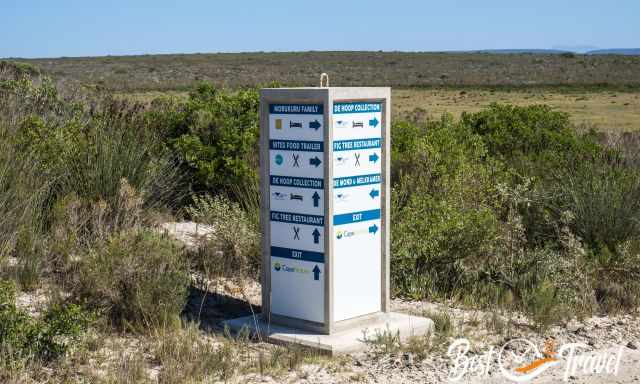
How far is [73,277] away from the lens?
785cm

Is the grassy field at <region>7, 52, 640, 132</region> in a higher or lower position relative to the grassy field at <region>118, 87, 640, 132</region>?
higher

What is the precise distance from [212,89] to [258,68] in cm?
9200

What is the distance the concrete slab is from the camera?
6840 mm

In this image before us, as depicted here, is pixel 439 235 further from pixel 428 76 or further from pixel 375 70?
pixel 375 70

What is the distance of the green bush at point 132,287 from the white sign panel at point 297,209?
31.3 inches

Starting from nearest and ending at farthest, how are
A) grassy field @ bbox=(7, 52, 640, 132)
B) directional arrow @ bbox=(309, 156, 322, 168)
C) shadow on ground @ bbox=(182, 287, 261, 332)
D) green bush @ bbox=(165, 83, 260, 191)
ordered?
directional arrow @ bbox=(309, 156, 322, 168), shadow on ground @ bbox=(182, 287, 261, 332), green bush @ bbox=(165, 83, 260, 191), grassy field @ bbox=(7, 52, 640, 132)

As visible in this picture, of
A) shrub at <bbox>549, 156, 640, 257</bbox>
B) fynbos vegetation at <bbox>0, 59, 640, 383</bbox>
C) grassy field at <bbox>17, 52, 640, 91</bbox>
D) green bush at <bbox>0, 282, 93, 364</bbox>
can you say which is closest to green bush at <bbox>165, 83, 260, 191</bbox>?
fynbos vegetation at <bbox>0, 59, 640, 383</bbox>

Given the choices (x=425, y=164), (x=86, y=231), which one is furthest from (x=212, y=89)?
(x=86, y=231)

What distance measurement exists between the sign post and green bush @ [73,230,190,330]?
748 mm

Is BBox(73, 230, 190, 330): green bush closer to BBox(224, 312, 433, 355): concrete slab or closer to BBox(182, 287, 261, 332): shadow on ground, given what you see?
BBox(182, 287, 261, 332): shadow on ground

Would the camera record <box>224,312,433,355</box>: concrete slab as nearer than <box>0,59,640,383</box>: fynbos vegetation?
No

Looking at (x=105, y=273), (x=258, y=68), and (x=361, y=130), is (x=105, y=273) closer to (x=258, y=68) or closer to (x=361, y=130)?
(x=361, y=130)

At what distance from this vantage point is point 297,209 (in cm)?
718

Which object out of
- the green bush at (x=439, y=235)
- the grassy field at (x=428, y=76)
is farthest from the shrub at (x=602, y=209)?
the grassy field at (x=428, y=76)
